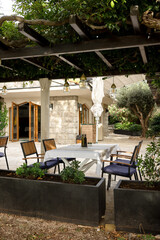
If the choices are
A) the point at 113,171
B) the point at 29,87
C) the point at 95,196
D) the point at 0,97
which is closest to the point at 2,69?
the point at 113,171

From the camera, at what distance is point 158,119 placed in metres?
12.8

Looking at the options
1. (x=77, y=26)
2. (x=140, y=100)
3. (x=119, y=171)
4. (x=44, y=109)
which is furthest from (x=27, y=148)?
(x=140, y=100)

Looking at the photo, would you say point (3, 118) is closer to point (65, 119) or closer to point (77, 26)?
point (65, 119)

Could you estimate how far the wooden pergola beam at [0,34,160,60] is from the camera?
9.94 ft

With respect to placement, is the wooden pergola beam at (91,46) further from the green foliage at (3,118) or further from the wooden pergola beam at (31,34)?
the green foliage at (3,118)

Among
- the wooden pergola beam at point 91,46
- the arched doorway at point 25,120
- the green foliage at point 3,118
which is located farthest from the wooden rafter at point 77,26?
the arched doorway at point 25,120

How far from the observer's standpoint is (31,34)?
9.97ft

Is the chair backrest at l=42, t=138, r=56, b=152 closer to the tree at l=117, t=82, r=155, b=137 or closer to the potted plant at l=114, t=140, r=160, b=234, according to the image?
the potted plant at l=114, t=140, r=160, b=234

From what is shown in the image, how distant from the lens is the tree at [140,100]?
51.8 feet

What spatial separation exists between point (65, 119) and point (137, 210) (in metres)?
10.7

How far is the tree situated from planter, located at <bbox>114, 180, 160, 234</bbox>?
13.9 metres

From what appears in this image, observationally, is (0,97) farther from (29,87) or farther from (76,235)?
(76,235)

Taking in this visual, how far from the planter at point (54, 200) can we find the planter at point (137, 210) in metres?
0.24

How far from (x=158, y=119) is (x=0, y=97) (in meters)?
9.67
